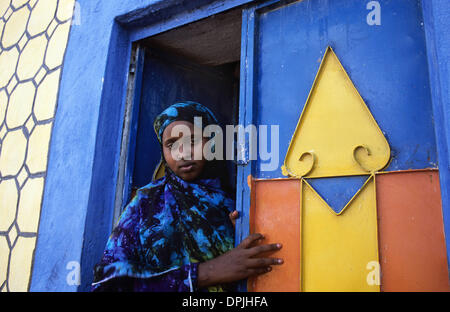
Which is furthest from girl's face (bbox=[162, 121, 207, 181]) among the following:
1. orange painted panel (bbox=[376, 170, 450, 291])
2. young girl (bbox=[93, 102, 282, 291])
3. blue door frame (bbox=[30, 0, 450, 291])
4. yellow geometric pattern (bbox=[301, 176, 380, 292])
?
orange painted panel (bbox=[376, 170, 450, 291])

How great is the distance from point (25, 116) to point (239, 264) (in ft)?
6.26

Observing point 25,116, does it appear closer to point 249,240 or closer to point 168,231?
point 168,231

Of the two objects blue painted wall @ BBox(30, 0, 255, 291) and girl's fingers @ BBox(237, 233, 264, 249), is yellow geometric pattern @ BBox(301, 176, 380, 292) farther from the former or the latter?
blue painted wall @ BBox(30, 0, 255, 291)

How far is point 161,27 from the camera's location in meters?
2.09

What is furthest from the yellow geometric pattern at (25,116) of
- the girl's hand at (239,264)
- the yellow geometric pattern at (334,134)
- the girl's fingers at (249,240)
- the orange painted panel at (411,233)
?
the orange painted panel at (411,233)

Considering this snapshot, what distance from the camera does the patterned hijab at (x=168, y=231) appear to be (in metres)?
1.60

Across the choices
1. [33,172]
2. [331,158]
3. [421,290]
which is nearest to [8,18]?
[33,172]

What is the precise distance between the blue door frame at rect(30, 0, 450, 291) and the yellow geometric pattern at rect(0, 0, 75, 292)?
115mm

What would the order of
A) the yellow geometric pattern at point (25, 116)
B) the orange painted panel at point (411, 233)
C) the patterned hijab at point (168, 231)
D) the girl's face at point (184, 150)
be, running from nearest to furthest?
the orange painted panel at point (411, 233)
the patterned hijab at point (168, 231)
the girl's face at point (184, 150)
the yellow geometric pattern at point (25, 116)

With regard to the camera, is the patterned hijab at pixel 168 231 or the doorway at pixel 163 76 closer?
the patterned hijab at pixel 168 231

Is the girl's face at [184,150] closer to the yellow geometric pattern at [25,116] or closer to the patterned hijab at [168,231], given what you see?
the patterned hijab at [168,231]

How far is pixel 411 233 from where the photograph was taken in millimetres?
1200

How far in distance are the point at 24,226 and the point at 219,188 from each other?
1268 millimetres

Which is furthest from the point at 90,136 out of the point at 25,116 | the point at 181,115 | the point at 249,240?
the point at 249,240
